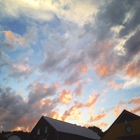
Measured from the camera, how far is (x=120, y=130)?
31984mm

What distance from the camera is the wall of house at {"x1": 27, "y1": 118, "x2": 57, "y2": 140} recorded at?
133 feet

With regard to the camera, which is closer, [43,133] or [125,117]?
[125,117]

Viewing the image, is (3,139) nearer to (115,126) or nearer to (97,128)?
(115,126)

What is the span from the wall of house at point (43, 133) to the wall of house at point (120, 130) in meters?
14.4

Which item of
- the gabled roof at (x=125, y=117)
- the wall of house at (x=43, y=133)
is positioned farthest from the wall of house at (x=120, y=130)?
the wall of house at (x=43, y=133)

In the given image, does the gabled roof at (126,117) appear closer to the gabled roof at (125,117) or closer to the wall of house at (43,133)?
the gabled roof at (125,117)

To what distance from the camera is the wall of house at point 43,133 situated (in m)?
40.5

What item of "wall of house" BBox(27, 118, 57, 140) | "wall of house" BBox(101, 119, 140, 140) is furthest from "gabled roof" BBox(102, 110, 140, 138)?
"wall of house" BBox(27, 118, 57, 140)

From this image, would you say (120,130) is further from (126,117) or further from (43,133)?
(43,133)

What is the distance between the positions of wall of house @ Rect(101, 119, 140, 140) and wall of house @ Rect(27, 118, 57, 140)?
14.4 meters

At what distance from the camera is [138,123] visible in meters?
30.4

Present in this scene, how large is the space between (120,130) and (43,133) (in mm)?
22284

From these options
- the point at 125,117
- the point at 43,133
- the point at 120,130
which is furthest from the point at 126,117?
the point at 43,133

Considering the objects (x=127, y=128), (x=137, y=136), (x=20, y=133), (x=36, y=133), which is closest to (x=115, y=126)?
(x=127, y=128)
